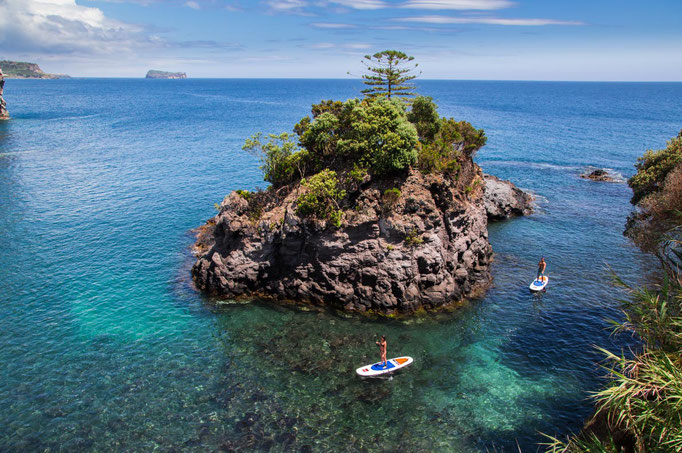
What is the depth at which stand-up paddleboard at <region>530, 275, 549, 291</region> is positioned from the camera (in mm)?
39531

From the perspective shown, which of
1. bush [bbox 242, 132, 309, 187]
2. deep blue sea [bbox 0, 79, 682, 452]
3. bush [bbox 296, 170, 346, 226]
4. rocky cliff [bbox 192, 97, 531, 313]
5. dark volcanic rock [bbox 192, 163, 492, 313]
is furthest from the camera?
bush [bbox 242, 132, 309, 187]

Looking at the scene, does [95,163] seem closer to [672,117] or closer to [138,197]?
[138,197]

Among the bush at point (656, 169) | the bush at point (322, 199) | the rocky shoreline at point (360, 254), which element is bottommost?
the rocky shoreline at point (360, 254)

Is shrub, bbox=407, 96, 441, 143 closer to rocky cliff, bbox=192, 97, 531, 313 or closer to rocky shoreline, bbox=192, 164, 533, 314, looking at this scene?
rocky cliff, bbox=192, 97, 531, 313

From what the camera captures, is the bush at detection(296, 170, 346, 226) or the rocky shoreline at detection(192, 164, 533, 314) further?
the bush at detection(296, 170, 346, 226)

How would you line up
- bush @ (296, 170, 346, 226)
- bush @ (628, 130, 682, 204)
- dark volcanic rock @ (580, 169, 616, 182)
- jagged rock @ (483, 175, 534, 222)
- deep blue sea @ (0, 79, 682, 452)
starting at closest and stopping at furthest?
deep blue sea @ (0, 79, 682, 452) < bush @ (296, 170, 346, 226) < bush @ (628, 130, 682, 204) < jagged rock @ (483, 175, 534, 222) < dark volcanic rock @ (580, 169, 616, 182)

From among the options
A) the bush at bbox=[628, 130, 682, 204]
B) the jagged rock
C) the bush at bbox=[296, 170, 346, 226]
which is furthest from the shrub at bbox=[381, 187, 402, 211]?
the jagged rock

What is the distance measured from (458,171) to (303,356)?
25.3 m

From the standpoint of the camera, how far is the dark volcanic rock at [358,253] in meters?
36.7

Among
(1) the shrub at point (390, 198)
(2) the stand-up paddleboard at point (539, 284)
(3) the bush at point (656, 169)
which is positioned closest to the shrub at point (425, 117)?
(1) the shrub at point (390, 198)

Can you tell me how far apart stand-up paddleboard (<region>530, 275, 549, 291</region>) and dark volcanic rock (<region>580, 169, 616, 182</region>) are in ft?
163

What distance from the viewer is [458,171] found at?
4266 cm

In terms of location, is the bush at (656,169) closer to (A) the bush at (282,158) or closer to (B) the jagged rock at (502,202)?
(B) the jagged rock at (502,202)

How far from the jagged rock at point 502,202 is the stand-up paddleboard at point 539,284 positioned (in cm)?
1948
